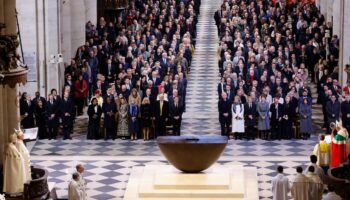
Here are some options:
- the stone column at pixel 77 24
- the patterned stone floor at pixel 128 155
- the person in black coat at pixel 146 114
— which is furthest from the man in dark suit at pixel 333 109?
the stone column at pixel 77 24

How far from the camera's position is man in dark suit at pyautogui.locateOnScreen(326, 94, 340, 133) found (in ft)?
102

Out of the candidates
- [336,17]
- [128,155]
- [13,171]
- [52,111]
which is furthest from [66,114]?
[336,17]

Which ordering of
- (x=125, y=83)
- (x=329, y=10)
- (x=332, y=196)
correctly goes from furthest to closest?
(x=329, y=10)
(x=125, y=83)
(x=332, y=196)

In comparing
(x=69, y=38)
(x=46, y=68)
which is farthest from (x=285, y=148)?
(x=69, y=38)

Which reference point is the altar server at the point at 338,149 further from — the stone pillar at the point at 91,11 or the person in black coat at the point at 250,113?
the stone pillar at the point at 91,11

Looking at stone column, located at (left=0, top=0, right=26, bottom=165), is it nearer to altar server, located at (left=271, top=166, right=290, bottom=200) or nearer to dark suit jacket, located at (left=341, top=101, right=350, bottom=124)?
altar server, located at (left=271, top=166, right=290, bottom=200)

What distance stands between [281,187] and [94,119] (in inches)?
359

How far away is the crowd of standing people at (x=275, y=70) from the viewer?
102 feet

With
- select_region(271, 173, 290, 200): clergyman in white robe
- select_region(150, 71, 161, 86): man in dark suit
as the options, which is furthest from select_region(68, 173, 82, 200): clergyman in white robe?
select_region(150, 71, 161, 86): man in dark suit

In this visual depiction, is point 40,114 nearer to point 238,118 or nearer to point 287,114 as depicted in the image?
point 238,118

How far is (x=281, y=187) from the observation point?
77.3 ft

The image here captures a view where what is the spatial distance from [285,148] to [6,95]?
9384 mm

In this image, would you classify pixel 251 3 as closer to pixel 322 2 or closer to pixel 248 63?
pixel 322 2

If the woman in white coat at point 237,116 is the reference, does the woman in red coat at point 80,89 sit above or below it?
above
